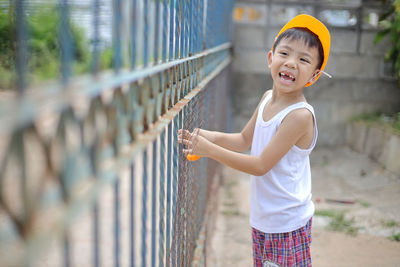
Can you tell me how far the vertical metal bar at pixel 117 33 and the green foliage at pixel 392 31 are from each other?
17.9 feet

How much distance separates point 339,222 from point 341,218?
0.21 feet

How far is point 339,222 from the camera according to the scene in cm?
401

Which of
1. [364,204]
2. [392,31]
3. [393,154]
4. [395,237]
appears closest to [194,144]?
[395,237]

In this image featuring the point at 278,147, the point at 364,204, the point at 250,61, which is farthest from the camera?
the point at 250,61

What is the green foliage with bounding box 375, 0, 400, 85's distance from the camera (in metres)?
5.71

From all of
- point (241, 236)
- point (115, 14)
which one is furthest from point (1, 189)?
point (241, 236)

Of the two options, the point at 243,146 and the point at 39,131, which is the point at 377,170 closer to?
the point at 243,146

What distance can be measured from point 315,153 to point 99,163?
6185mm

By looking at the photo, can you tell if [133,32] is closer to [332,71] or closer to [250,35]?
[250,35]

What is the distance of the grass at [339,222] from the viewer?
386 centimetres

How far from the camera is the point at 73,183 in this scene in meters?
0.60

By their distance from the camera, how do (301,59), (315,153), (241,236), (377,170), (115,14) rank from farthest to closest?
(315,153) → (377,170) → (241,236) → (301,59) → (115,14)

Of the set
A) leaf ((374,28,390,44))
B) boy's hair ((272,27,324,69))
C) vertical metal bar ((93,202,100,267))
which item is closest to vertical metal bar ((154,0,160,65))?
vertical metal bar ((93,202,100,267))

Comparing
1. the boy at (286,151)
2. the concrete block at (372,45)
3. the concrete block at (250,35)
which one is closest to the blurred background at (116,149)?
the boy at (286,151)
